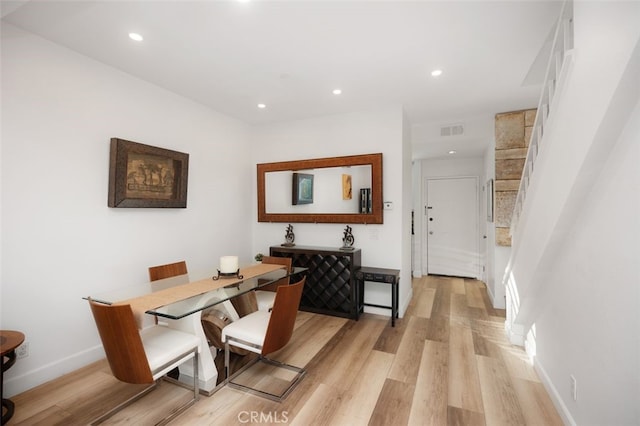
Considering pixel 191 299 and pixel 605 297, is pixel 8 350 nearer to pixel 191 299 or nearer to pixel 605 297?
pixel 191 299

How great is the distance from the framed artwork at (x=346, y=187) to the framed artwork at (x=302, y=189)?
0.49 meters

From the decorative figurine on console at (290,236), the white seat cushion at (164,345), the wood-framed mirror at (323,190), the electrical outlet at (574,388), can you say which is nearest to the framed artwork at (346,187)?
the wood-framed mirror at (323,190)

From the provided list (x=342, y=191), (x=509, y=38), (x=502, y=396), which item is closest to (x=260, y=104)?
(x=342, y=191)

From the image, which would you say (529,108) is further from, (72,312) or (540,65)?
(72,312)

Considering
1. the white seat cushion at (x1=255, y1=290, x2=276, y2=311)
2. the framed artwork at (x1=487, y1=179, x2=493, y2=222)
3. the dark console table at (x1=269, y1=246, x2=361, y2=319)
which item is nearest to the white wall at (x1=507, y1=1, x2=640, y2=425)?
the dark console table at (x1=269, y1=246, x2=361, y2=319)

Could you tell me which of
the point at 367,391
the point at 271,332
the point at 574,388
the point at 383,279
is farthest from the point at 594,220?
the point at 383,279

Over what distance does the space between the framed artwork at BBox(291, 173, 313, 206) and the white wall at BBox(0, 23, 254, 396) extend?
1.61m

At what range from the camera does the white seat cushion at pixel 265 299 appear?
9.11ft

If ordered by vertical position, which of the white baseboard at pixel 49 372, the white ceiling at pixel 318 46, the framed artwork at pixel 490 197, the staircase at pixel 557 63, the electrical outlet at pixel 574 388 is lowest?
the white baseboard at pixel 49 372

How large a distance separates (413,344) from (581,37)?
2745mm

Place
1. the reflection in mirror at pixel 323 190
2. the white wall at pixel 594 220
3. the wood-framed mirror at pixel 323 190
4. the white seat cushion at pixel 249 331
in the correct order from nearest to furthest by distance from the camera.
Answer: the white wall at pixel 594 220, the white seat cushion at pixel 249 331, the wood-framed mirror at pixel 323 190, the reflection in mirror at pixel 323 190

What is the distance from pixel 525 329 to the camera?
2.80 meters

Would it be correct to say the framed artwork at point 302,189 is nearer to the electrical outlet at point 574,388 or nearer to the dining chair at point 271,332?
the dining chair at point 271,332

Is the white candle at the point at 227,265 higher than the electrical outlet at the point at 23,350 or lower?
higher
